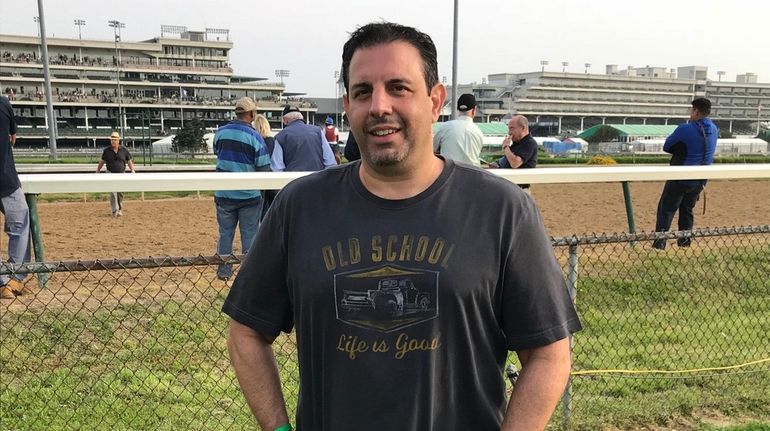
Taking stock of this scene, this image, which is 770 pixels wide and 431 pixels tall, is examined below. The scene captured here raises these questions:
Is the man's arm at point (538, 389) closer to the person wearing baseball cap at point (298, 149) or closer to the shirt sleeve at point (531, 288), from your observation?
the shirt sleeve at point (531, 288)

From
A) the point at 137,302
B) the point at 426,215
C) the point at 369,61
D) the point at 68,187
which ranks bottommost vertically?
the point at 137,302

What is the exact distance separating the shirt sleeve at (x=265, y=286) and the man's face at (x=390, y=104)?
0.98 feet

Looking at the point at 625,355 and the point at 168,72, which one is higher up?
the point at 168,72

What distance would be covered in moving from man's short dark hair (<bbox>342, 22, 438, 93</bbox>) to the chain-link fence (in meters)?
1.84

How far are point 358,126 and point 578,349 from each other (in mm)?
3977

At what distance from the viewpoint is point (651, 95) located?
108 meters

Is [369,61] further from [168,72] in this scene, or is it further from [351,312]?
[168,72]

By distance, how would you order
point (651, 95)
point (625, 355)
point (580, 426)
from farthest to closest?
point (651, 95) → point (625, 355) → point (580, 426)

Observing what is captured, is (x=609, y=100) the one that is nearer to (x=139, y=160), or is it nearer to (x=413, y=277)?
(x=139, y=160)

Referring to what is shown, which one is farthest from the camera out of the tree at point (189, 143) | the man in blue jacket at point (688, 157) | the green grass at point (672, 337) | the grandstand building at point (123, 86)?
the grandstand building at point (123, 86)

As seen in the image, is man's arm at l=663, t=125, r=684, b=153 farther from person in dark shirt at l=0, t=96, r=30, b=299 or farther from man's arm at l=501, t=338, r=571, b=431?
man's arm at l=501, t=338, r=571, b=431

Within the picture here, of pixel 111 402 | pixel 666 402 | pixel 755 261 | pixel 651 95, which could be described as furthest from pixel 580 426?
pixel 651 95

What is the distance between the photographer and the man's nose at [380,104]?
4.94ft

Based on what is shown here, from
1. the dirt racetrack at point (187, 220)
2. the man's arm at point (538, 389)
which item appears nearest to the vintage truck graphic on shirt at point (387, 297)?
the man's arm at point (538, 389)
